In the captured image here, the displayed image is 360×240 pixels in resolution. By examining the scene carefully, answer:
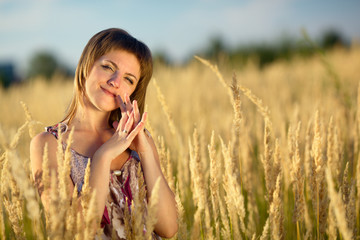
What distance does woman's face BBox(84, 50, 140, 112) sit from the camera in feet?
4.14

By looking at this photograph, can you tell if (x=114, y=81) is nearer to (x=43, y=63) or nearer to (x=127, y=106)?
(x=127, y=106)

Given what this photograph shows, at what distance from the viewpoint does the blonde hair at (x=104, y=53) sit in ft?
4.41

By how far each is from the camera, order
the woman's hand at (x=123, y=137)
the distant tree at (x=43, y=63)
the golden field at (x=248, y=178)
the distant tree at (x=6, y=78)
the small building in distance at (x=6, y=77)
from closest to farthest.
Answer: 1. the golden field at (x=248, y=178)
2. the woman's hand at (x=123, y=137)
3. the distant tree at (x=6, y=78)
4. the small building in distance at (x=6, y=77)
5. the distant tree at (x=43, y=63)

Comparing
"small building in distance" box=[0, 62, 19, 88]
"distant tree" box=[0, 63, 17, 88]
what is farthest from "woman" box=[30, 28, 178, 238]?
"distant tree" box=[0, 63, 17, 88]

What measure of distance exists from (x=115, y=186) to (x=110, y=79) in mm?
438

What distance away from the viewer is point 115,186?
128 centimetres

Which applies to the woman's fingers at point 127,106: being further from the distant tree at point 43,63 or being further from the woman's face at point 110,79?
the distant tree at point 43,63

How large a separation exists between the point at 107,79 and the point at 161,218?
23.6 inches

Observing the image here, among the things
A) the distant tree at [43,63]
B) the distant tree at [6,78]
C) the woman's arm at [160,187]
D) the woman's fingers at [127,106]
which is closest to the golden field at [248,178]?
the woman's arm at [160,187]

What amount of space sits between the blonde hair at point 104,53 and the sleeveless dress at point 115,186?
0.60ft

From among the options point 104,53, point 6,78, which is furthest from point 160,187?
point 6,78

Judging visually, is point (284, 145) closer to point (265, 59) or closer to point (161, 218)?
point (161, 218)

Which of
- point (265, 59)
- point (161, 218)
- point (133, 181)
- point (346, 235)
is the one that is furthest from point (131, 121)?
point (265, 59)

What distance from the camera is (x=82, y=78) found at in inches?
53.9
